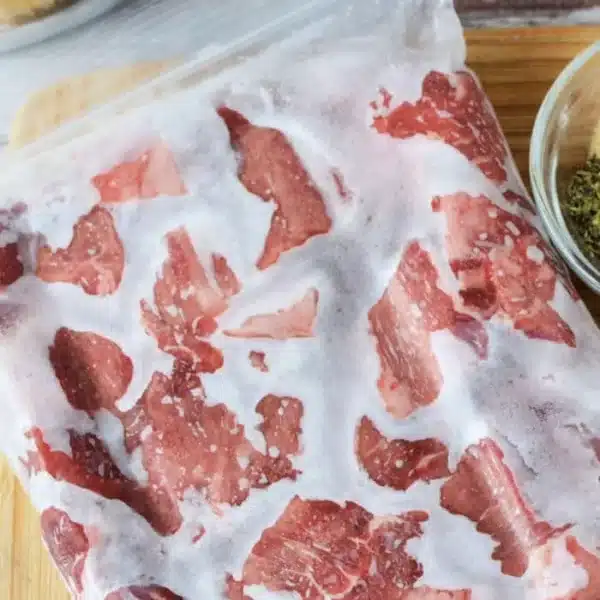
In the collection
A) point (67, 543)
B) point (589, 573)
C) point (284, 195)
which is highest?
point (284, 195)

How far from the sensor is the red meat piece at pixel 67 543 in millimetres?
563

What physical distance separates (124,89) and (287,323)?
0.85ft

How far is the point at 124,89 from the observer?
2.30ft

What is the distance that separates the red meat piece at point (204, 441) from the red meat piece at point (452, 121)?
0.22 metres

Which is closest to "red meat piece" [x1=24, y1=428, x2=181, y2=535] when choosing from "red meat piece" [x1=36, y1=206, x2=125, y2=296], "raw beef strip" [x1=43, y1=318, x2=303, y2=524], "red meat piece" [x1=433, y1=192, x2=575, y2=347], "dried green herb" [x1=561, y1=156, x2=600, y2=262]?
"raw beef strip" [x1=43, y1=318, x2=303, y2=524]

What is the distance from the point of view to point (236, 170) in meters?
0.62

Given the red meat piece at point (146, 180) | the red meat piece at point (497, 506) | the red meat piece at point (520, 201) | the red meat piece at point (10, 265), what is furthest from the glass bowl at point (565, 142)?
the red meat piece at point (10, 265)

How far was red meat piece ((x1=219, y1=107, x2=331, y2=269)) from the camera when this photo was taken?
1.99 feet

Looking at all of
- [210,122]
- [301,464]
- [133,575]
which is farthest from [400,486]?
[210,122]

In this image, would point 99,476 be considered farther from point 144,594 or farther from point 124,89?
point 124,89

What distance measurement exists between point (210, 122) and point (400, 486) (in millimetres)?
299

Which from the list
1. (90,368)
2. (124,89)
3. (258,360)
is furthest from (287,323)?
(124,89)

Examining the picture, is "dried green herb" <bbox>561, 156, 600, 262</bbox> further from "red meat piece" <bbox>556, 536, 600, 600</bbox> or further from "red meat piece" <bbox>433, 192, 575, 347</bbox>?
"red meat piece" <bbox>556, 536, 600, 600</bbox>

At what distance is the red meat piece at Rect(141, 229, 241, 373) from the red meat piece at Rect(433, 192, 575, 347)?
0.54 feet
